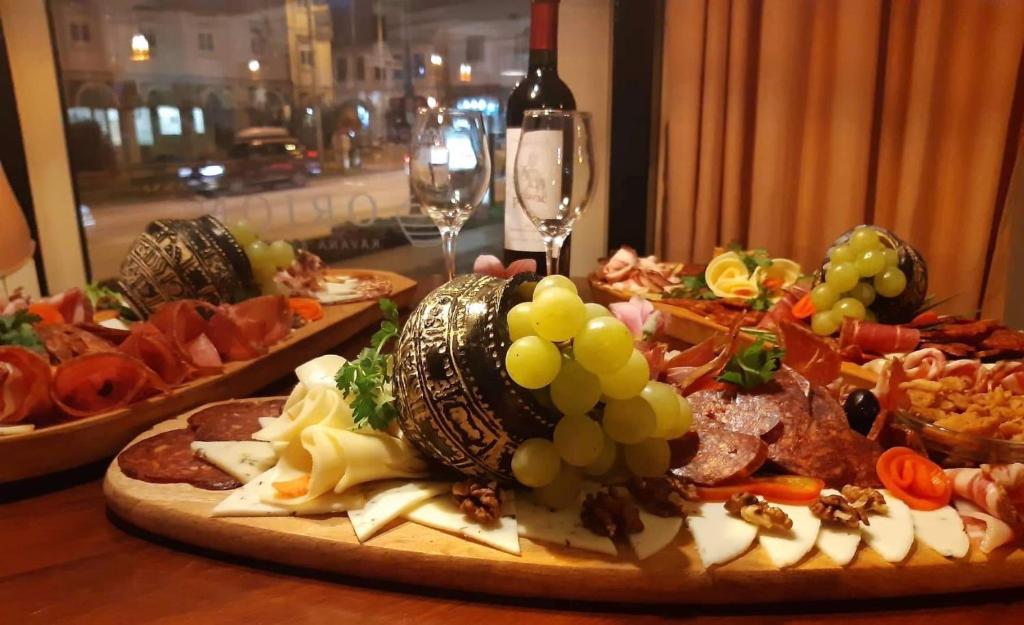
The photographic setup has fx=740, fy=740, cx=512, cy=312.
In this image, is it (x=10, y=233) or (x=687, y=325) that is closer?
(x=687, y=325)

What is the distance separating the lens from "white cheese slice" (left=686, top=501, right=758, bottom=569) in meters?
0.63

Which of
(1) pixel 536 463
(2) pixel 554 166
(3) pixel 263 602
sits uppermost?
(2) pixel 554 166

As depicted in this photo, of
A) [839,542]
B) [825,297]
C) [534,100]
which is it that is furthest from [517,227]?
[839,542]

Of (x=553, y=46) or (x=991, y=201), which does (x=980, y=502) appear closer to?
(x=553, y=46)

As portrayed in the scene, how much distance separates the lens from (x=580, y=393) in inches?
25.6

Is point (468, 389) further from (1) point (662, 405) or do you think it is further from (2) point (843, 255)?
(2) point (843, 255)

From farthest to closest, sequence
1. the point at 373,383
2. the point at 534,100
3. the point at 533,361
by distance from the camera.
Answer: the point at 534,100
the point at 373,383
the point at 533,361

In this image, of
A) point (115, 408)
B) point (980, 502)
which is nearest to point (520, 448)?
point (980, 502)

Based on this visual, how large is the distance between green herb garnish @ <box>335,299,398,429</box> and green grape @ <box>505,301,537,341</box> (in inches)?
6.3

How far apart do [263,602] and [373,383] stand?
23 cm

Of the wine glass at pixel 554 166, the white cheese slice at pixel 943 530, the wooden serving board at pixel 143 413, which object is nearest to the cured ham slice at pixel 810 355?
the white cheese slice at pixel 943 530

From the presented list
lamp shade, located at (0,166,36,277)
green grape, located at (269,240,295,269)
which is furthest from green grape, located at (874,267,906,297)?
lamp shade, located at (0,166,36,277)

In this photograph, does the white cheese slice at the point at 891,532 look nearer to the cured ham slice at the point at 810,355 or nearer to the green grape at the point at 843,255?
the cured ham slice at the point at 810,355

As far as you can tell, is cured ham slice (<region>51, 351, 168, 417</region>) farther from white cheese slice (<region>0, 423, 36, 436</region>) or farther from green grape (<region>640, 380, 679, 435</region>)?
green grape (<region>640, 380, 679, 435</region>)
